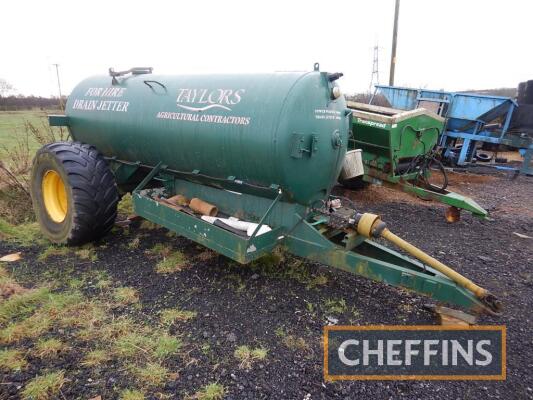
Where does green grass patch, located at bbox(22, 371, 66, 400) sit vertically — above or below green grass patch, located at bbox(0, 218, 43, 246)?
below

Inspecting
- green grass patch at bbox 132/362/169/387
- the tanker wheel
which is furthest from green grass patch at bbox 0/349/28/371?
the tanker wheel

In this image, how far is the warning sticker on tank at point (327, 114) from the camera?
3225 mm

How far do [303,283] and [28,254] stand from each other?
3.04 meters

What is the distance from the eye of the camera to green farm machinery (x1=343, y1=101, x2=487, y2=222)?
582 cm

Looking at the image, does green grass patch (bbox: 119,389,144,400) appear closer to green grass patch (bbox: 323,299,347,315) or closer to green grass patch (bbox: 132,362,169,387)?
green grass patch (bbox: 132,362,169,387)

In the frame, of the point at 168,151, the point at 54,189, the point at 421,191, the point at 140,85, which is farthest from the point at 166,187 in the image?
the point at 421,191

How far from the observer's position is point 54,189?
4.64m

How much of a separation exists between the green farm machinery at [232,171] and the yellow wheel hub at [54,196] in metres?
0.01

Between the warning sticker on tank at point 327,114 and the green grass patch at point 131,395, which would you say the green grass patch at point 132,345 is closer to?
the green grass patch at point 131,395

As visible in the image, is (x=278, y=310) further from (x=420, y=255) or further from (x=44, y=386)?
(x=44, y=386)

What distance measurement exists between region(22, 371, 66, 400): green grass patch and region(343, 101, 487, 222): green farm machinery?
5024 millimetres

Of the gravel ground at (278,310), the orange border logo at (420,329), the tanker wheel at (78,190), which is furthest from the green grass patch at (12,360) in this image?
the orange border logo at (420,329)

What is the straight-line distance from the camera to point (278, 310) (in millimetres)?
3248

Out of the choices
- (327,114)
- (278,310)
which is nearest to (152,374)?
(278,310)
